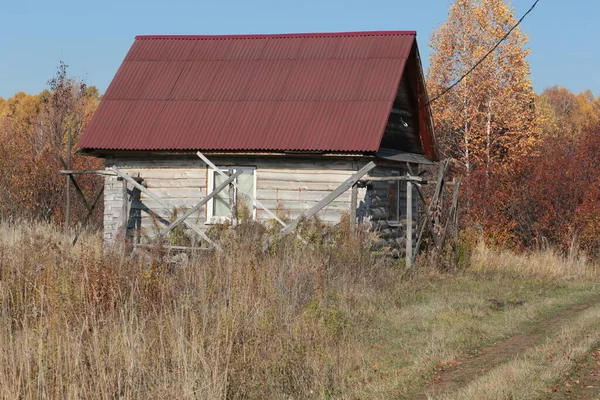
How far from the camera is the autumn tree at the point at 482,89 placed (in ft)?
113

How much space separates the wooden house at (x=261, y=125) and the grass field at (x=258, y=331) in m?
4.16

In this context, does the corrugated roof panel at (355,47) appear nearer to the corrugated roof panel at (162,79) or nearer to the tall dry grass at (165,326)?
the corrugated roof panel at (162,79)

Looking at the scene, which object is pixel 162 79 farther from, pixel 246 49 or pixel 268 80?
pixel 268 80

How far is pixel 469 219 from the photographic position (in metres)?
24.2

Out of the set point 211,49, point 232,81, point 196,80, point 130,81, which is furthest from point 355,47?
point 130,81

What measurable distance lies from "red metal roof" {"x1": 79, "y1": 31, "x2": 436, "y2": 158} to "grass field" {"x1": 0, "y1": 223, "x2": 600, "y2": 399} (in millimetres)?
4613

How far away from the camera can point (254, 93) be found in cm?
2075

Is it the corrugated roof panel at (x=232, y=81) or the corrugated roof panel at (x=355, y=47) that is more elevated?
the corrugated roof panel at (x=355, y=47)

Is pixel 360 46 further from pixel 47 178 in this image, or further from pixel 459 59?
pixel 459 59

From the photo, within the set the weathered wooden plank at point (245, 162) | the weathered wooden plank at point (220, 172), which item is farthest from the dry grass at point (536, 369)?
the weathered wooden plank at point (245, 162)

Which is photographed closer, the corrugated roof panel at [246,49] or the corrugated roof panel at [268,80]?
the corrugated roof panel at [268,80]

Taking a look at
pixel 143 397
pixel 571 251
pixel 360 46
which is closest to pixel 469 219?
pixel 571 251

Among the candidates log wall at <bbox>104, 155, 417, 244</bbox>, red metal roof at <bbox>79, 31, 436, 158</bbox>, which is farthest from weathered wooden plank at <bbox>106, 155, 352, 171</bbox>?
red metal roof at <bbox>79, 31, 436, 158</bbox>

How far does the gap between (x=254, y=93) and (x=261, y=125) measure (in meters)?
1.24
